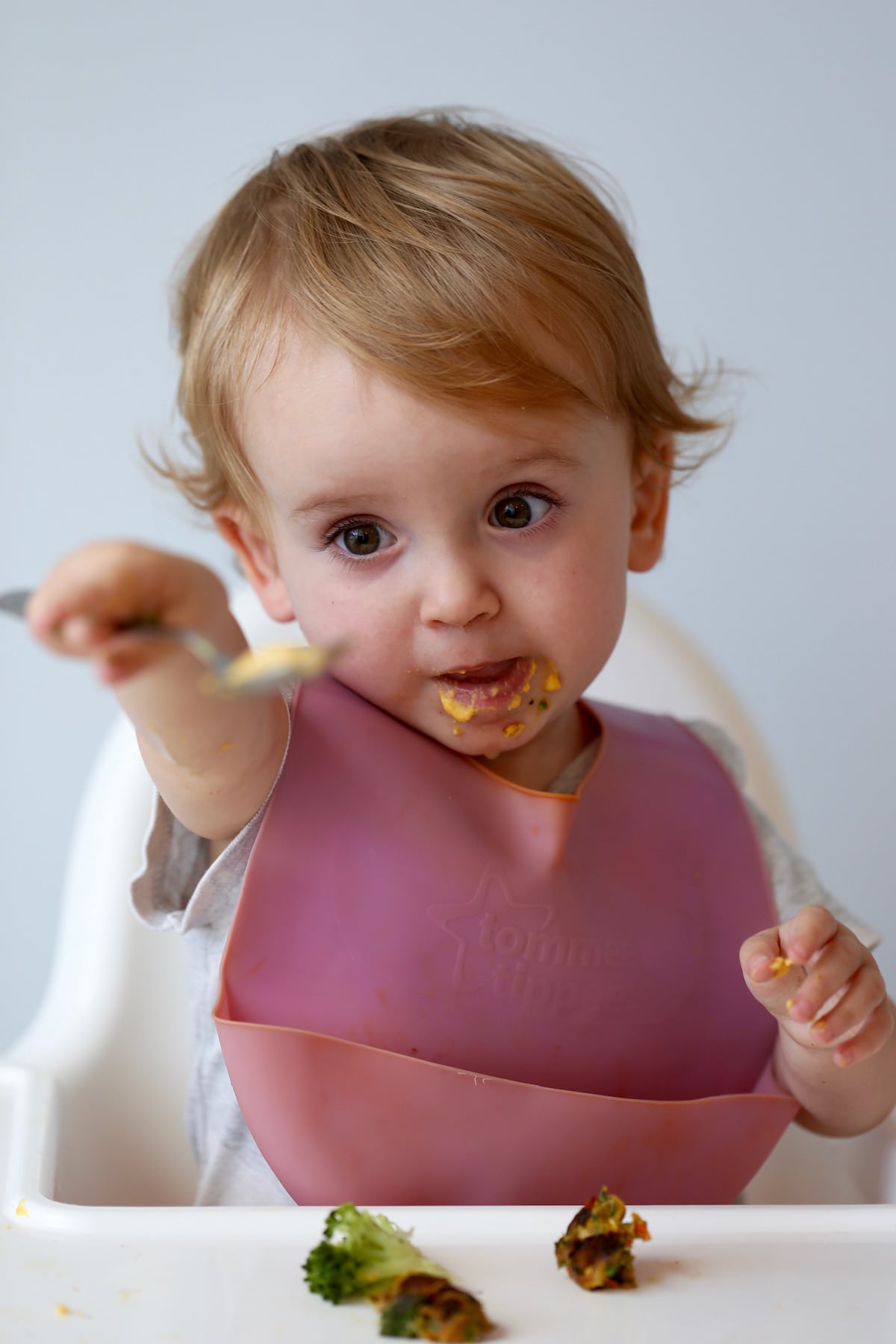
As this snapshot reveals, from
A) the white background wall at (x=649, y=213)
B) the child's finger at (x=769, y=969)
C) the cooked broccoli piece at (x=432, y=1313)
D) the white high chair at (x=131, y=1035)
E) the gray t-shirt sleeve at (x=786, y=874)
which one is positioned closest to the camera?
the cooked broccoli piece at (x=432, y=1313)

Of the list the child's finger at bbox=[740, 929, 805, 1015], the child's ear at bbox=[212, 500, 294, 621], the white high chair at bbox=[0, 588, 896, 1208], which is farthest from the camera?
the child's ear at bbox=[212, 500, 294, 621]

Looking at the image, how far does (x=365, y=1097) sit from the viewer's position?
78 centimetres

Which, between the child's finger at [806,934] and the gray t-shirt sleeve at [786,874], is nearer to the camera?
the child's finger at [806,934]

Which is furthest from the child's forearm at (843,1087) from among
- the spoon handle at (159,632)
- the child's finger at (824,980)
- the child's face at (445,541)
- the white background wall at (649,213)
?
the white background wall at (649,213)

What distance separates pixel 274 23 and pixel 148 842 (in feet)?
3.93

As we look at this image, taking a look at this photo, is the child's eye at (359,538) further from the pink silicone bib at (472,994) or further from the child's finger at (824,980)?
the child's finger at (824,980)

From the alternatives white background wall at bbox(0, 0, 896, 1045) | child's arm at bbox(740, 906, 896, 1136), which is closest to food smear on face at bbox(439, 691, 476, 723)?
child's arm at bbox(740, 906, 896, 1136)

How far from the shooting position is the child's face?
774mm

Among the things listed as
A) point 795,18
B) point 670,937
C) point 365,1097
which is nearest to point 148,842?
point 365,1097

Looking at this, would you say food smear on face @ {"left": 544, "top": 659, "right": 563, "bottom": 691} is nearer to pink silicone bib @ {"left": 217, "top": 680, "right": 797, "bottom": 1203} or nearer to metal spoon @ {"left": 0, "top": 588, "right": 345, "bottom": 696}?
pink silicone bib @ {"left": 217, "top": 680, "right": 797, "bottom": 1203}

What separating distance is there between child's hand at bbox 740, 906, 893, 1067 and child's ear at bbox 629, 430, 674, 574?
0.33 metres

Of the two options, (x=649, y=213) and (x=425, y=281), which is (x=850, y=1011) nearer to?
(x=425, y=281)

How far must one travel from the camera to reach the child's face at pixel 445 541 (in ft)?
2.54

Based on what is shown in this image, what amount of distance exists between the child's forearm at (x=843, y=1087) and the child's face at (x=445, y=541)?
10.7 inches
